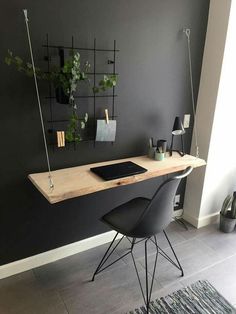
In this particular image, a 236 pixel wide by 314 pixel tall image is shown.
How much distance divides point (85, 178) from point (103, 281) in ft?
2.59

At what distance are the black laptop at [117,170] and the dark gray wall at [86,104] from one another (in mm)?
200

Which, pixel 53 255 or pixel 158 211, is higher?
pixel 158 211

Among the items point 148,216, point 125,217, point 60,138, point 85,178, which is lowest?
point 125,217

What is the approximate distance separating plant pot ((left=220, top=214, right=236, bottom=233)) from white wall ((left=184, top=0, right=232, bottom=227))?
0.47ft

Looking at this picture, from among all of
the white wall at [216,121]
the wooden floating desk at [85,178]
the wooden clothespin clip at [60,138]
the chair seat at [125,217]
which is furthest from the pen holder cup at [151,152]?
the wooden clothespin clip at [60,138]

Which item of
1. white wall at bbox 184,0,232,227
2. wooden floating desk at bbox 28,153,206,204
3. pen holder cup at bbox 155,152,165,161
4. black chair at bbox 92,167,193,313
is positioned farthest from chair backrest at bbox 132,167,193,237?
white wall at bbox 184,0,232,227

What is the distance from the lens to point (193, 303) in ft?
5.90

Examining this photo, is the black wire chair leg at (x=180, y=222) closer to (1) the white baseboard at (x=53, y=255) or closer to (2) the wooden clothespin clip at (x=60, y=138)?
(1) the white baseboard at (x=53, y=255)

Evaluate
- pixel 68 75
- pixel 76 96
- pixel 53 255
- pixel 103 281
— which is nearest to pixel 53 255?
pixel 53 255

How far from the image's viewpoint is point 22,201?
6.12ft

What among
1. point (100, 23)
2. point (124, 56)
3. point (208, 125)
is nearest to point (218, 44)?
point (208, 125)

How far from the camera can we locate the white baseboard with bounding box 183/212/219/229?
8.70 feet

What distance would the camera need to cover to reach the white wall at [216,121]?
2.18 m

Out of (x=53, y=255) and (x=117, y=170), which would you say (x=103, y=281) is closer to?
(x=53, y=255)
